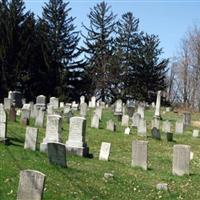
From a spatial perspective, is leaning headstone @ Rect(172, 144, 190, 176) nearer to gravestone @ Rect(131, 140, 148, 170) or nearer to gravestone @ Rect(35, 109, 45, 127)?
gravestone @ Rect(131, 140, 148, 170)

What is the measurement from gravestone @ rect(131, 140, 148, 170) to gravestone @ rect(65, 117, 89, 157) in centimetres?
191

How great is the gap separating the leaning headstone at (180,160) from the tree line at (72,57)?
111 ft

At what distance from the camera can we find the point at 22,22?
52.1 meters

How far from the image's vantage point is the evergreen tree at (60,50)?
53.2 metres

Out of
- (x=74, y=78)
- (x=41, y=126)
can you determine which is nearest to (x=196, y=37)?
(x=74, y=78)

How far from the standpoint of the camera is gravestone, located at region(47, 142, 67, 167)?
13.1 m

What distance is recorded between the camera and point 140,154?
14.6 metres

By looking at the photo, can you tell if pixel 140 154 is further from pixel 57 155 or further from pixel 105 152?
pixel 57 155

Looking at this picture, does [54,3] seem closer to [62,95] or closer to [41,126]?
[62,95]

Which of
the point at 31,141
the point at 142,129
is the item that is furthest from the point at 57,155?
the point at 142,129

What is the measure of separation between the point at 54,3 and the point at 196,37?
19.3 m

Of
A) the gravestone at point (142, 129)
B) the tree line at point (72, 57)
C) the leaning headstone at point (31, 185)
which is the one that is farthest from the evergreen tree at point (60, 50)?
the leaning headstone at point (31, 185)

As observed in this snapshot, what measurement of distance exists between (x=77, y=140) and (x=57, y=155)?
3171 mm

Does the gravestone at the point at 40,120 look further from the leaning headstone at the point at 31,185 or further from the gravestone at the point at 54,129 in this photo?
the leaning headstone at the point at 31,185
